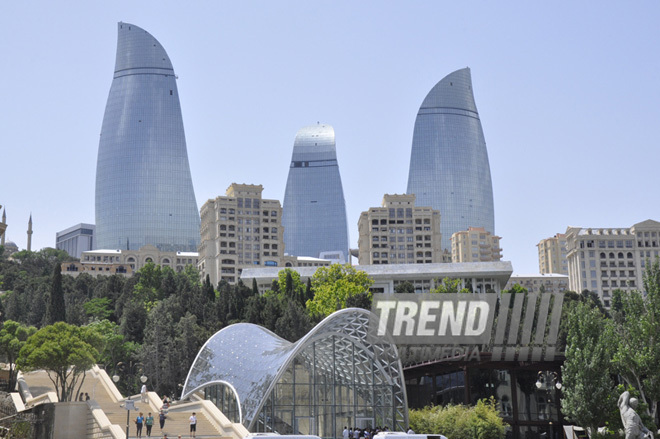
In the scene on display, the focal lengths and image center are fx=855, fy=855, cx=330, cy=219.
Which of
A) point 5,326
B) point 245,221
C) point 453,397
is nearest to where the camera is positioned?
point 453,397

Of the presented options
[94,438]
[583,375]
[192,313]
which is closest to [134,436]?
[94,438]

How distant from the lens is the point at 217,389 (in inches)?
2253

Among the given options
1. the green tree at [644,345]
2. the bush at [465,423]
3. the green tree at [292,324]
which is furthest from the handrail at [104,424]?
the green tree at [292,324]

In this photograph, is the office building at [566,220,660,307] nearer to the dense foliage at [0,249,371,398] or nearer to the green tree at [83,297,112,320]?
the dense foliage at [0,249,371,398]

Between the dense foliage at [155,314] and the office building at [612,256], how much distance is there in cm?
8278

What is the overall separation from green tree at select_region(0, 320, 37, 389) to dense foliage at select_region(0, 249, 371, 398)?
8 centimetres

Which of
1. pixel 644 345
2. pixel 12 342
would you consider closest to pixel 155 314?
pixel 12 342

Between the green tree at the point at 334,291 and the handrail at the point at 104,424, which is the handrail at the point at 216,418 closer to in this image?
the handrail at the point at 104,424

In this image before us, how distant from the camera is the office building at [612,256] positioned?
7156 inches

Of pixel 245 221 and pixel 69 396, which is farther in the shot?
pixel 245 221

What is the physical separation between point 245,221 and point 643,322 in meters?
154

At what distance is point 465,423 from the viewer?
169 ft

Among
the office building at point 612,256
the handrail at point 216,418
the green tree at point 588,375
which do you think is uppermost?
the office building at point 612,256

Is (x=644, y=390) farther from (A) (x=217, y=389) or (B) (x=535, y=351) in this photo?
(A) (x=217, y=389)
